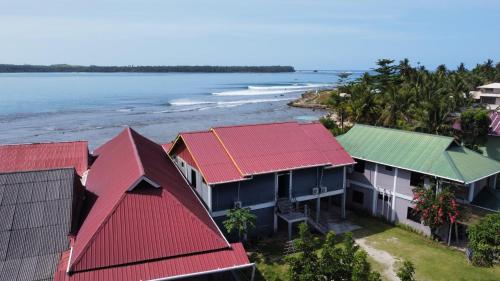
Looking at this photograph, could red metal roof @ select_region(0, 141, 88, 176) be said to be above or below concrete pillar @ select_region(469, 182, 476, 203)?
above

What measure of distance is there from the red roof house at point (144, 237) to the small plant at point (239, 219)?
2.47 m

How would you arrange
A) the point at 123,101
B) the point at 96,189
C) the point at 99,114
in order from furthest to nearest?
the point at 123,101 → the point at 99,114 → the point at 96,189

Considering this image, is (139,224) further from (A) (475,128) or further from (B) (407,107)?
(B) (407,107)

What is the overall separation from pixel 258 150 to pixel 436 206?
12051 millimetres

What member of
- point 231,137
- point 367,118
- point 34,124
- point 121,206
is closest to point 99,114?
point 34,124

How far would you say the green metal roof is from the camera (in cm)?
2663

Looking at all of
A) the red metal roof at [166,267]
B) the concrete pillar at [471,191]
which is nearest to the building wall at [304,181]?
the red metal roof at [166,267]

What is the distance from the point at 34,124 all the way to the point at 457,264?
285 feet

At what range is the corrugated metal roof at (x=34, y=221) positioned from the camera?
17.6m

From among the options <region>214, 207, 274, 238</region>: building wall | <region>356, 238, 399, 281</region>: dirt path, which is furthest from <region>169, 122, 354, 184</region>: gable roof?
<region>356, 238, 399, 281</region>: dirt path

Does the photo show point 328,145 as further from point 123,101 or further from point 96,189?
point 123,101

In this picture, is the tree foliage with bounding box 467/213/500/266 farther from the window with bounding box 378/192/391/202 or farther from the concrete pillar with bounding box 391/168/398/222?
the window with bounding box 378/192/391/202

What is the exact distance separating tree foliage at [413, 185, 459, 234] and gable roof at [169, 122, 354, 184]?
5.52m

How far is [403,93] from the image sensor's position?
46.9m
